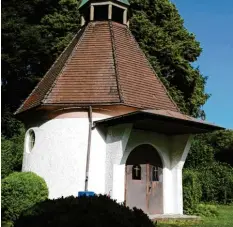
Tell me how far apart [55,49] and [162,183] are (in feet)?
47.3

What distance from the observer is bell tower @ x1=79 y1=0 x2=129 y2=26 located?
17016mm

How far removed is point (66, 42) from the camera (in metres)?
23.8

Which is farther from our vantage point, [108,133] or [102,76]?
[102,76]

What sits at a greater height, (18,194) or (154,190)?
(154,190)

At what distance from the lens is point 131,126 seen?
1241cm

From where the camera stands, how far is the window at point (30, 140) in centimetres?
1488

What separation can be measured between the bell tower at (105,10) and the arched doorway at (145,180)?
6720mm

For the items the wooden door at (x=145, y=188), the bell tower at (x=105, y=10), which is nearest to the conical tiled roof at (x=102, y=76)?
the bell tower at (x=105, y=10)

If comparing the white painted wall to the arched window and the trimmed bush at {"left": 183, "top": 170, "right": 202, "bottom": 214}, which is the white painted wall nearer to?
the arched window

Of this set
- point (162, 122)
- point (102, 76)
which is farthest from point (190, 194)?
point (102, 76)

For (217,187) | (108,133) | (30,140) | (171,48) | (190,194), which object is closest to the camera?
(108,133)

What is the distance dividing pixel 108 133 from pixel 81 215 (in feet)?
25.7

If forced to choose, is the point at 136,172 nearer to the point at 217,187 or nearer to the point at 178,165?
the point at 178,165

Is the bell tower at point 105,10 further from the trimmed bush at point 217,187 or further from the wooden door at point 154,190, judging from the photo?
the trimmed bush at point 217,187
